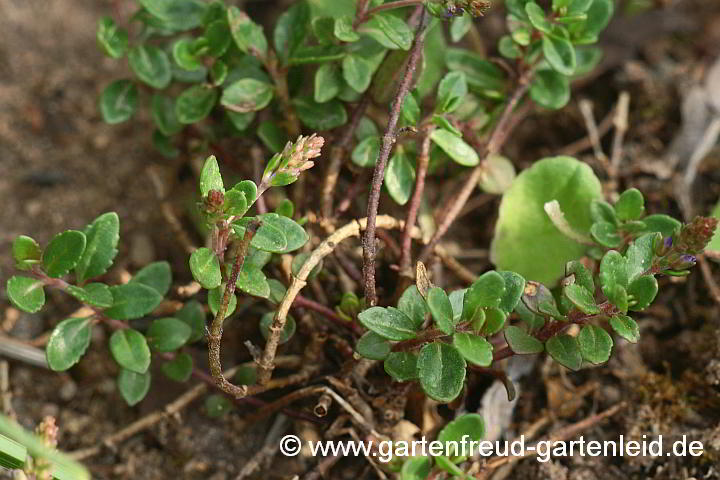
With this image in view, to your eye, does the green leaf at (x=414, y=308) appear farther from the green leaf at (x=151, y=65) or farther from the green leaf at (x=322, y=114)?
the green leaf at (x=151, y=65)

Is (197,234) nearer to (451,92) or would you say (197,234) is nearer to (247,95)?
(247,95)

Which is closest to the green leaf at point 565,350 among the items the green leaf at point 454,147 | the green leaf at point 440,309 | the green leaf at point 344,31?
the green leaf at point 440,309

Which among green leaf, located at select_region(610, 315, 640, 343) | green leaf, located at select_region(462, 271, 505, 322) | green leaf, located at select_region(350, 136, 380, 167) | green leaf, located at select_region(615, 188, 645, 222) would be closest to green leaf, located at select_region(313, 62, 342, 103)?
green leaf, located at select_region(350, 136, 380, 167)

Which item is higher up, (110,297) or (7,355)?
(110,297)

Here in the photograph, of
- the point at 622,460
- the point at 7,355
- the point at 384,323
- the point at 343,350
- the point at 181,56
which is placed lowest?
the point at 622,460

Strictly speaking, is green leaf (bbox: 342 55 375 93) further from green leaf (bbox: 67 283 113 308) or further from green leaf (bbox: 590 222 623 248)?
green leaf (bbox: 67 283 113 308)

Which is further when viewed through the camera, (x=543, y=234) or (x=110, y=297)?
(x=543, y=234)

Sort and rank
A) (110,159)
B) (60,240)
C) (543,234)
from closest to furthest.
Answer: (60,240) < (543,234) < (110,159)

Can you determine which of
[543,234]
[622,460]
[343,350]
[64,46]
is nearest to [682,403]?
[622,460]

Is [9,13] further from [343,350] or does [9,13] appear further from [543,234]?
[543,234]

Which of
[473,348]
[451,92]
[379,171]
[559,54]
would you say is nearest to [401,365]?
[473,348]
